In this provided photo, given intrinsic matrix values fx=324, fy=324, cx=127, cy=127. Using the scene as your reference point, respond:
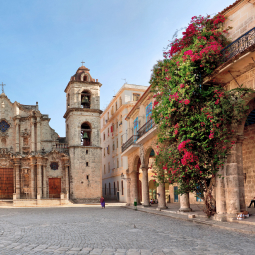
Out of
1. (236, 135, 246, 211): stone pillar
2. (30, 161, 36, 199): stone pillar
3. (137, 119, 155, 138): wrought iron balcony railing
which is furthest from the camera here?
(30, 161, 36, 199): stone pillar

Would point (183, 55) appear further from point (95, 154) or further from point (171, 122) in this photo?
point (95, 154)

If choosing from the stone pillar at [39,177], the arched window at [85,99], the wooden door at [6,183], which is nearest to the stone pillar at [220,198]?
the stone pillar at [39,177]

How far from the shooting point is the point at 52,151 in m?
39.5

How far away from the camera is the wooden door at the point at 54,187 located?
128ft

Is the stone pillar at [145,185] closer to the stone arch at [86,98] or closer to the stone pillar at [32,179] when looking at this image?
the stone pillar at [32,179]

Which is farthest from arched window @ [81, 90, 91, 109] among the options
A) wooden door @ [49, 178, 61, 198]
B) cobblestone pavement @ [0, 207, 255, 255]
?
cobblestone pavement @ [0, 207, 255, 255]

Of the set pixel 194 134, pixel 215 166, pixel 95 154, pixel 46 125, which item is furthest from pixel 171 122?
pixel 46 125

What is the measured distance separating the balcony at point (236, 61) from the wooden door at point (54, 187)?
30167 millimetres

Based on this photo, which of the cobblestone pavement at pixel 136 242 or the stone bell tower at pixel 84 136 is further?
the stone bell tower at pixel 84 136

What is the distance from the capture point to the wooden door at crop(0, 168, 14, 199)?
125ft

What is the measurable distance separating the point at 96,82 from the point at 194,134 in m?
31.5

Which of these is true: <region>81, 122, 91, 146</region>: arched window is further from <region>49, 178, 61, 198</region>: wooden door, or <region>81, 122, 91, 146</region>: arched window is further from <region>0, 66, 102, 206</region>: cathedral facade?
<region>49, 178, 61, 198</region>: wooden door

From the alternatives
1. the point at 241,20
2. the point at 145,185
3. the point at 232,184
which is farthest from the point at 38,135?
the point at 241,20

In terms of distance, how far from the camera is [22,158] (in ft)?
127
